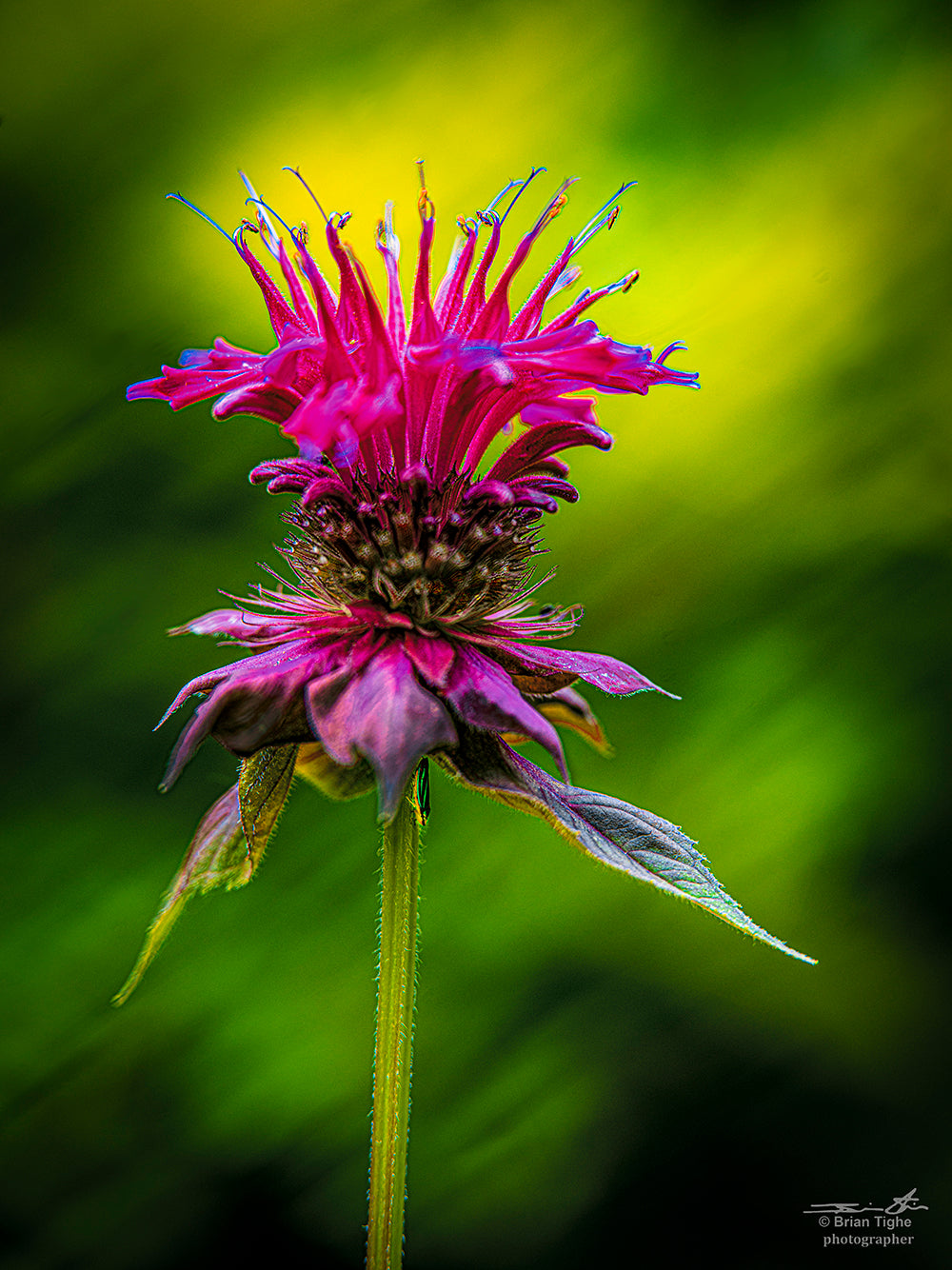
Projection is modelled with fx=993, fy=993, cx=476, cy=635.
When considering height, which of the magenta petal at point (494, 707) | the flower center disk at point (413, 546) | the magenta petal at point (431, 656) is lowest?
the magenta petal at point (494, 707)

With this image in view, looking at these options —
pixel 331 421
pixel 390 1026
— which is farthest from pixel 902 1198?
pixel 331 421

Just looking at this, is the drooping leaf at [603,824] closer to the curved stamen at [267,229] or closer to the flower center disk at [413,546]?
the flower center disk at [413,546]

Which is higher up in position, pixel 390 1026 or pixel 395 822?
pixel 395 822

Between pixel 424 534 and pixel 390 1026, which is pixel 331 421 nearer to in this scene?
pixel 424 534

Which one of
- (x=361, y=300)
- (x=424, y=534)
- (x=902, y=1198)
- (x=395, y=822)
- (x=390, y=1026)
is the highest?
(x=361, y=300)

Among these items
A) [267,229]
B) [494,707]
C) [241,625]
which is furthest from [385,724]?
[267,229]

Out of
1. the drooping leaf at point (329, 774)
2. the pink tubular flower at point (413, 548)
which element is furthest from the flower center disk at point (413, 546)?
the drooping leaf at point (329, 774)

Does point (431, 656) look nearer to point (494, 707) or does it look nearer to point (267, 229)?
point (494, 707)

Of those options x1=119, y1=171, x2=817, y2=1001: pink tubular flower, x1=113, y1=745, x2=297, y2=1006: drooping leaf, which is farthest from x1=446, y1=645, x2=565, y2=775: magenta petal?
x1=113, y1=745, x2=297, y2=1006: drooping leaf
